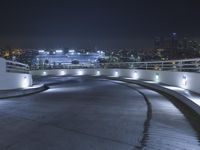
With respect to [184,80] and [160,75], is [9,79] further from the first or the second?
[160,75]

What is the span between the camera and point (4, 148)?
7406 mm

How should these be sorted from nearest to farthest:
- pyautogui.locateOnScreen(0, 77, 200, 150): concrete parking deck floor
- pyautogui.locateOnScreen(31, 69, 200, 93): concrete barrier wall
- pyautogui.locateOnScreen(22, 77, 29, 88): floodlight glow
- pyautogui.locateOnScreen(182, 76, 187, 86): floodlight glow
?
pyautogui.locateOnScreen(0, 77, 200, 150): concrete parking deck floor
pyautogui.locateOnScreen(31, 69, 200, 93): concrete barrier wall
pyautogui.locateOnScreen(182, 76, 187, 86): floodlight glow
pyautogui.locateOnScreen(22, 77, 29, 88): floodlight glow

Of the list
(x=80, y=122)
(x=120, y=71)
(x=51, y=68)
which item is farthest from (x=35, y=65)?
(x=80, y=122)

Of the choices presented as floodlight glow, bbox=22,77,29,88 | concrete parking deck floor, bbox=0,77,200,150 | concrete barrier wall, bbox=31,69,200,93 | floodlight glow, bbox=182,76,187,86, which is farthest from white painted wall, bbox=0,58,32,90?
floodlight glow, bbox=182,76,187,86

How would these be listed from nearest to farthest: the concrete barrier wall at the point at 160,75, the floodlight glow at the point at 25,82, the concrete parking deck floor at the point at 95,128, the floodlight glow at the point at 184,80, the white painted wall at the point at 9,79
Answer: the concrete parking deck floor at the point at 95,128, the concrete barrier wall at the point at 160,75, the floodlight glow at the point at 184,80, the white painted wall at the point at 9,79, the floodlight glow at the point at 25,82

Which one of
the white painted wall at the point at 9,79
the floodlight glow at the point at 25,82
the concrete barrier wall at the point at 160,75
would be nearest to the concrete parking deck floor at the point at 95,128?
the concrete barrier wall at the point at 160,75

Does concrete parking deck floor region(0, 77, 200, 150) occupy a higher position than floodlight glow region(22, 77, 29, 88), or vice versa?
floodlight glow region(22, 77, 29, 88)

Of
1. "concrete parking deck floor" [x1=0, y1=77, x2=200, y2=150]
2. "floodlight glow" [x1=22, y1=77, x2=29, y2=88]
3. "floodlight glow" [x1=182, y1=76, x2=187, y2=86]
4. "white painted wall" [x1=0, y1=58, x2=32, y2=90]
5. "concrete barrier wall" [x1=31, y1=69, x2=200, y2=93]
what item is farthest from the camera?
"floodlight glow" [x1=22, y1=77, x2=29, y2=88]

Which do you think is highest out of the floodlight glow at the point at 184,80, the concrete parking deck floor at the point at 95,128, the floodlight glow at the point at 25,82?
the floodlight glow at the point at 184,80

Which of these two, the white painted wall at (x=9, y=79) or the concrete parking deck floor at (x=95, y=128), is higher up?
the white painted wall at (x=9, y=79)

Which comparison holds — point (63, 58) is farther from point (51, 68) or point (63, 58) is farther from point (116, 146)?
point (116, 146)

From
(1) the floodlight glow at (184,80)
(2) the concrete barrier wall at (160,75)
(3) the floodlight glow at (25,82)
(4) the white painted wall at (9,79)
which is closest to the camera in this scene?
(2) the concrete barrier wall at (160,75)

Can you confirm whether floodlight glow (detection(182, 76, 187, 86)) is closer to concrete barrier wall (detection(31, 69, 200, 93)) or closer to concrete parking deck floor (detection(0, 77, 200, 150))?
concrete barrier wall (detection(31, 69, 200, 93))

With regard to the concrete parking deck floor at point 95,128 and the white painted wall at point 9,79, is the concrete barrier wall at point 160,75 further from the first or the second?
the white painted wall at point 9,79
